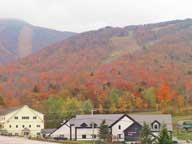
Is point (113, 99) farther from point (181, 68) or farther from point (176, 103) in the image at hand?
point (181, 68)

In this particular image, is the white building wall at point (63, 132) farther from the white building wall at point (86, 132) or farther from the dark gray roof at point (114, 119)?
the white building wall at point (86, 132)

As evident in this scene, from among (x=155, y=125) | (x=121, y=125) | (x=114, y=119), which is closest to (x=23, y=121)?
(x=114, y=119)

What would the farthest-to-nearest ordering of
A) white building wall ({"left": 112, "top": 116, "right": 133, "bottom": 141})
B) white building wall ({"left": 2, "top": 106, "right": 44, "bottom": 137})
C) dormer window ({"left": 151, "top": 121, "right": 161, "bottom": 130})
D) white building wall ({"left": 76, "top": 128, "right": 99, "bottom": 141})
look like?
white building wall ({"left": 2, "top": 106, "right": 44, "bottom": 137})
white building wall ({"left": 76, "top": 128, "right": 99, "bottom": 141})
white building wall ({"left": 112, "top": 116, "right": 133, "bottom": 141})
dormer window ({"left": 151, "top": 121, "right": 161, "bottom": 130})

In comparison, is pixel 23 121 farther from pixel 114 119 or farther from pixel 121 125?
pixel 121 125

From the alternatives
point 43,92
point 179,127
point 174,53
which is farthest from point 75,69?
point 179,127

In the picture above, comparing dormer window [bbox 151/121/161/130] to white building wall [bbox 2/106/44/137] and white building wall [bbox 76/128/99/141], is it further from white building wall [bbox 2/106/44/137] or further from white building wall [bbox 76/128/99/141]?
white building wall [bbox 2/106/44/137]

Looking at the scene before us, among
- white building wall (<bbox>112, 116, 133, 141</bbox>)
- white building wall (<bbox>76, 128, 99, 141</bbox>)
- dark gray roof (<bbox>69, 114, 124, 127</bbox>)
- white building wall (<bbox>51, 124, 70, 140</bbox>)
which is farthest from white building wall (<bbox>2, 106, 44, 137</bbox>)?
white building wall (<bbox>112, 116, 133, 141</bbox>)

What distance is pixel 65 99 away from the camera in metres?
106

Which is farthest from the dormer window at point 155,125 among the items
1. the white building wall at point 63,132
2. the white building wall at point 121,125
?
the white building wall at point 63,132

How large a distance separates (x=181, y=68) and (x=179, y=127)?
85.5 meters

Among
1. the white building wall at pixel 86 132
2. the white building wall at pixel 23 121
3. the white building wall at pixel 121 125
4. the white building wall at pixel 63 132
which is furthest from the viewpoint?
the white building wall at pixel 23 121

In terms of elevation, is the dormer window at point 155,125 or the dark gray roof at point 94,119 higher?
the dark gray roof at point 94,119

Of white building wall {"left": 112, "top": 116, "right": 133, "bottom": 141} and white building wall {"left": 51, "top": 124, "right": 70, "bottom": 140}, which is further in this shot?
white building wall {"left": 51, "top": 124, "right": 70, "bottom": 140}

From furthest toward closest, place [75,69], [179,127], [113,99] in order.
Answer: [75,69] < [113,99] < [179,127]
